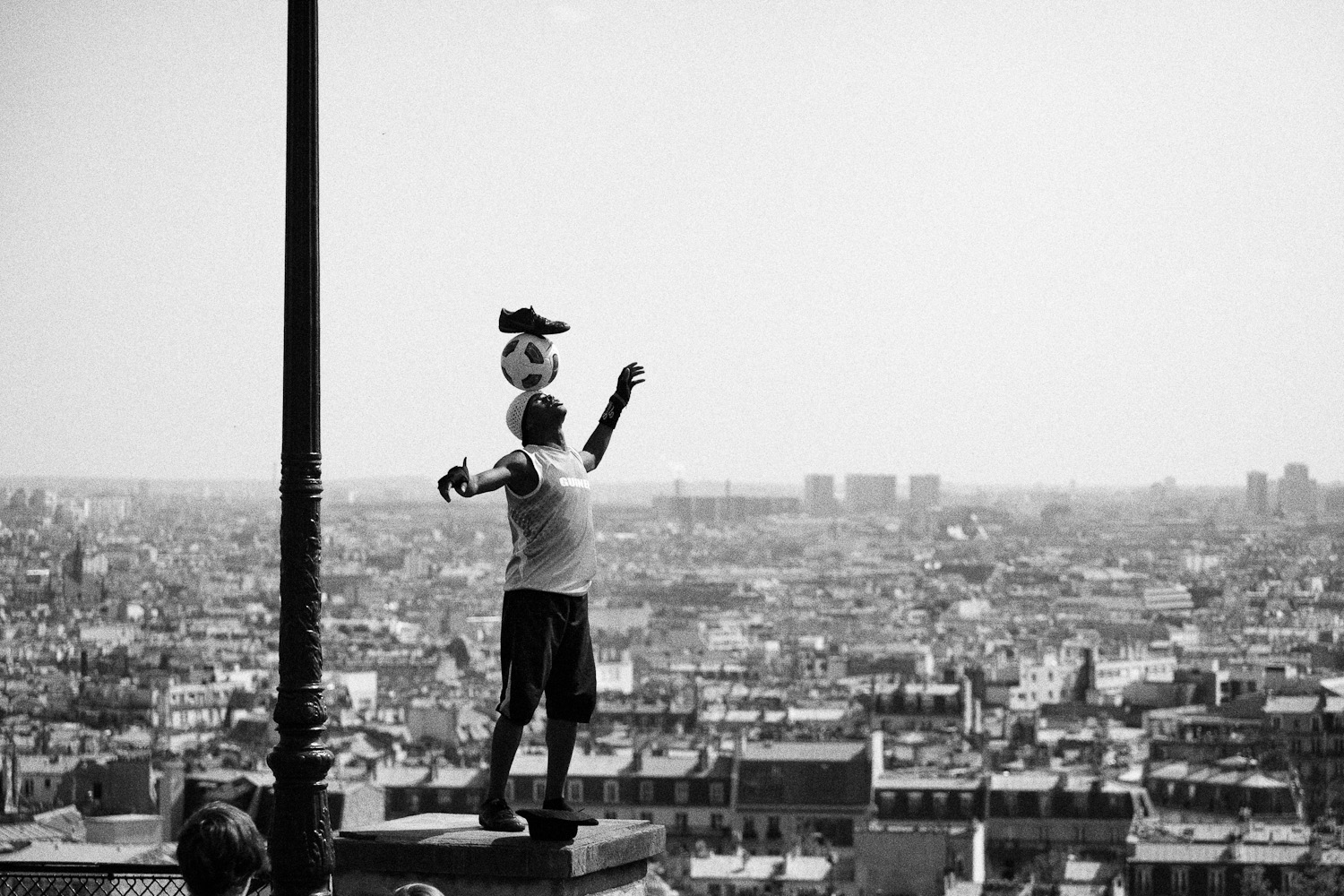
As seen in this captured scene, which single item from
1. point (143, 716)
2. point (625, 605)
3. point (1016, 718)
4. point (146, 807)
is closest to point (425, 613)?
point (625, 605)

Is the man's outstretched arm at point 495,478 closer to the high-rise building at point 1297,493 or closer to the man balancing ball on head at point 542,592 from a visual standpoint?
the man balancing ball on head at point 542,592

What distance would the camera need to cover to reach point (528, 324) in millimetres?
6449

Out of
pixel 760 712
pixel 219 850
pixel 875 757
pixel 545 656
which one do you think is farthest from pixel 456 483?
pixel 760 712

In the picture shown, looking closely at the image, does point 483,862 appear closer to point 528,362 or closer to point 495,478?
point 495,478

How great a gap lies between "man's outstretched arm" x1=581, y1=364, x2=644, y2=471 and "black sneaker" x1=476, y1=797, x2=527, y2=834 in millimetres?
877

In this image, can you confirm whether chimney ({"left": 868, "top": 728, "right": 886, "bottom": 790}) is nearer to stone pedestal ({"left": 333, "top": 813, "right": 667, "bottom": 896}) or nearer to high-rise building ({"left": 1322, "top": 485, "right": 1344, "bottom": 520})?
stone pedestal ({"left": 333, "top": 813, "right": 667, "bottom": 896})

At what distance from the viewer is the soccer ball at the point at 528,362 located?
6.43 metres

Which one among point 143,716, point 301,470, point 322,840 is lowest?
point 143,716

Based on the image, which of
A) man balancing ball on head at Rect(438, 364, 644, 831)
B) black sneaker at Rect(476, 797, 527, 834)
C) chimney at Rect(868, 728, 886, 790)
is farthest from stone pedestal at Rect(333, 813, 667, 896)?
chimney at Rect(868, 728, 886, 790)

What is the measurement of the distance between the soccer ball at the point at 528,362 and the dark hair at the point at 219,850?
1896 mm

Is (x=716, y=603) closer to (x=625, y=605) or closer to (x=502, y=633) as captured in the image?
(x=625, y=605)

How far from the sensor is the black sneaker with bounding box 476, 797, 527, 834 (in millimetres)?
6164

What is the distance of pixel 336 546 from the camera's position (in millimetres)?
184500

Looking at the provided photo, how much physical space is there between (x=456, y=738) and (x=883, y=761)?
653 inches
